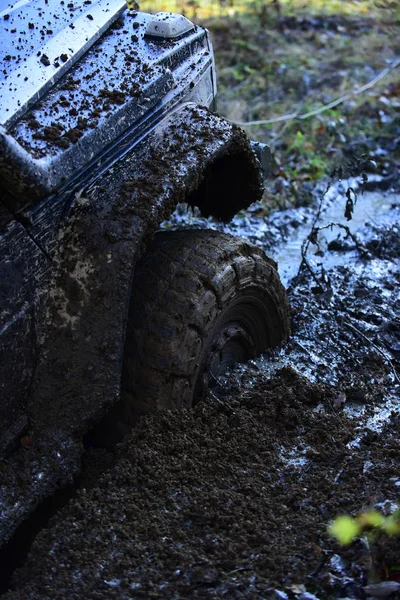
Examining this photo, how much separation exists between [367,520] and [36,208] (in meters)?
1.39

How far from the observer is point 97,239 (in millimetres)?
2488

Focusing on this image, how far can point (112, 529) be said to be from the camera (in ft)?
7.94

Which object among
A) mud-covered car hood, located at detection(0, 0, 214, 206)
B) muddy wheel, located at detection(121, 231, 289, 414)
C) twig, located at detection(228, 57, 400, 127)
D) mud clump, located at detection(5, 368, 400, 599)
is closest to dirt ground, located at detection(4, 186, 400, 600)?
mud clump, located at detection(5, 368, 400, 599)

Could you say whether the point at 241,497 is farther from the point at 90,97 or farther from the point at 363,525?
the point at 90,97

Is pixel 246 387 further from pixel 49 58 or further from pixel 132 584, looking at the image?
pixel 49 58

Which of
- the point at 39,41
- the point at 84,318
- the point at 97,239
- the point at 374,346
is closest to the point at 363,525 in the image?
the point at 84,318

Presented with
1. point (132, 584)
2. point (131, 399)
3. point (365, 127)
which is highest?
point (365, 127)

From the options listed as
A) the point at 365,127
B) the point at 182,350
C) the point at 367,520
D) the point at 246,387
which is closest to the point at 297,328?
the point at 246,387

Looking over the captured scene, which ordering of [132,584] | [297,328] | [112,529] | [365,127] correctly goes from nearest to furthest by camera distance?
[132,584] < [112,529] < [297,328] < [365,127]

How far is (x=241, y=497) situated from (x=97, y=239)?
97 centimetres

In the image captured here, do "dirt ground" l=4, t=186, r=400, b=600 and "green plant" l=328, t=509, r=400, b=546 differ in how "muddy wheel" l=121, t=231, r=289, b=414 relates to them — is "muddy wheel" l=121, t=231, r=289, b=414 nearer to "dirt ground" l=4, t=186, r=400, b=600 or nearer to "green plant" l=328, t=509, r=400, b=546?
"dirt ground" l=4, t=186, r=400, b=600

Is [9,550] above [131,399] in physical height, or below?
below

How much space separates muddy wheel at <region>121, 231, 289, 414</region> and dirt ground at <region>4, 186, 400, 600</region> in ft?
0.36

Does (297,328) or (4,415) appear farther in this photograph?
(297,328)
